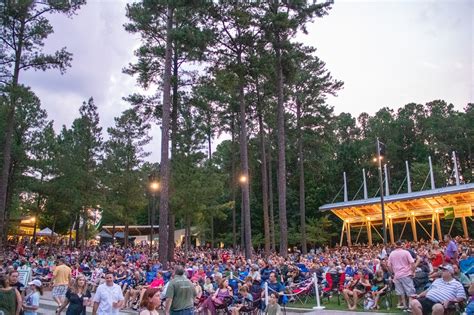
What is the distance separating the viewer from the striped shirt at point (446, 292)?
7.14m

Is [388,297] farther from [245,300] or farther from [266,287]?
[245,300]

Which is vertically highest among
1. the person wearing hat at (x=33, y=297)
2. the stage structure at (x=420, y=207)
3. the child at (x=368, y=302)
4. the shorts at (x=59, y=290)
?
the stage structure at (x=420, y=207)

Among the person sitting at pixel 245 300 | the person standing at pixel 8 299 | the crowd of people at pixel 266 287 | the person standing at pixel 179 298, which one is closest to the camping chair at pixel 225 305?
the crowd of people at pixel 266 287

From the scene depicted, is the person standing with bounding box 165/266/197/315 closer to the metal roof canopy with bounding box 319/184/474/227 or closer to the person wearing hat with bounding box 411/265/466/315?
the person wearing hat with bounding box 411/265/466/315

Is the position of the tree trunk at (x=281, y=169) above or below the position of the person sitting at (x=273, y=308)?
above

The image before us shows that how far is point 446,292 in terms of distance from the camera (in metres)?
7.20

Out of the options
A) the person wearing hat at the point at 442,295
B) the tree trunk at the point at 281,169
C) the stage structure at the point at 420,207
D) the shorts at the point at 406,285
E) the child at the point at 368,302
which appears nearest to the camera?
the person wearing hat at the point at 442,295

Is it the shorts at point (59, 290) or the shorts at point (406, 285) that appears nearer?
the shorts at point (406, 285)

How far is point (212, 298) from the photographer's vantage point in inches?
427

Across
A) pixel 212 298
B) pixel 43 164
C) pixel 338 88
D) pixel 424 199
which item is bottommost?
pixel 212 298

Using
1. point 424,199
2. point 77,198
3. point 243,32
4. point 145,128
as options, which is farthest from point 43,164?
point 424,199

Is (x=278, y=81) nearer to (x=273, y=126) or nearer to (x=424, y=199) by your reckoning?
(x=273, y=126)

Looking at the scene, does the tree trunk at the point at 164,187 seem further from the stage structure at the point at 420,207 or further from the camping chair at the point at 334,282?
the stage structure at the point at 420,207

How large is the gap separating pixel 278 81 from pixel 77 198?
1672 centimetres
